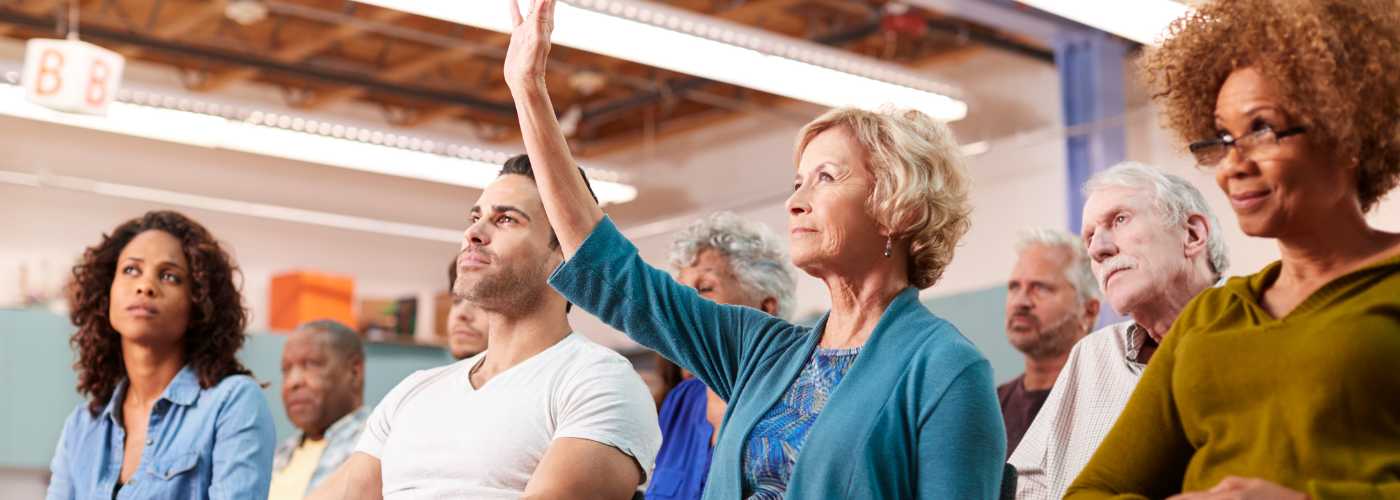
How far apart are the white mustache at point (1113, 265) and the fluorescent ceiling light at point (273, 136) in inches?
153

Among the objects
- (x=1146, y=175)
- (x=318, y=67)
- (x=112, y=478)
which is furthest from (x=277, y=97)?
(x=1146, y=175)

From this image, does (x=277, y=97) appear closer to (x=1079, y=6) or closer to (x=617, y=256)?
(x=1079, y=6)

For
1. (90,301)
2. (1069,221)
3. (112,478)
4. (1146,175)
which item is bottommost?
(112,478)

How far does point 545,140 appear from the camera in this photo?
76.0 inches

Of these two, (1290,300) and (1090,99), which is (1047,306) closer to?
(1290,300)

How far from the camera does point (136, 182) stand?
866 cm

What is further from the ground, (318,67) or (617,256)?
(318,67)

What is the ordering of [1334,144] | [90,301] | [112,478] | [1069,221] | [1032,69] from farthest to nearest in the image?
[1032,69] < [1069,221] < [90,301] < [112,478] < [1334,144]

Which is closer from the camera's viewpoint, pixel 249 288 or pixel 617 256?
pixel 617 256

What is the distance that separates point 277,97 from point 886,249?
7800 mm

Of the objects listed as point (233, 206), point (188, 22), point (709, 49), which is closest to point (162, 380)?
point (709, 49)

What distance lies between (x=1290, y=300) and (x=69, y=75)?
16.6ft

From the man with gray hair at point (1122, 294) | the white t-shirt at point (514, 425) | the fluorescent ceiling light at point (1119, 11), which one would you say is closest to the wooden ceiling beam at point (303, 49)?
the fluorescent ceiling light at point (1119, 11)

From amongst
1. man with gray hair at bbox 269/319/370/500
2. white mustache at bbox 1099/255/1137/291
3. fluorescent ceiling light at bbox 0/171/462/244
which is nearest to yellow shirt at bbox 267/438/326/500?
man with gray hair at bbox 269/319/370/500
